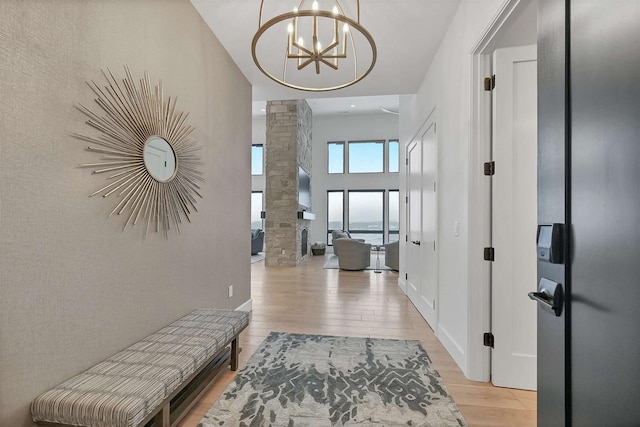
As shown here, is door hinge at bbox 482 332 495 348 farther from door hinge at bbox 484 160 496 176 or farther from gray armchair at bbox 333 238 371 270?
gray armchair at bbox 333 238 371 270

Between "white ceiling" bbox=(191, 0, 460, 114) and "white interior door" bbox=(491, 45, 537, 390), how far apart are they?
777mm

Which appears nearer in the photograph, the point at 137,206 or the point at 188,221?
the point at 137,206

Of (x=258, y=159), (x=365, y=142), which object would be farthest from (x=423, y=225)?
(x=258, y=159)

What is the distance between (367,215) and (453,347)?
335 inches

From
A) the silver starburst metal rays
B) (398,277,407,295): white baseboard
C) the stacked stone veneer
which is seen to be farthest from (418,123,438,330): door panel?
the stacked stone veneer

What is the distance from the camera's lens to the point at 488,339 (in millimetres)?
2088

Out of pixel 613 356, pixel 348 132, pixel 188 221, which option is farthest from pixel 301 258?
pixel 613 356

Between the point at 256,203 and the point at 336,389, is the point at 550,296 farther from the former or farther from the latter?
the point at 256,203

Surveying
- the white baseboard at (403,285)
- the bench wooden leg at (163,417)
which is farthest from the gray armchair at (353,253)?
the bench wooden leg at (163,417)

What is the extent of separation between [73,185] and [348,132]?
33.1ft

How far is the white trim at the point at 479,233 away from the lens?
6.88 ft

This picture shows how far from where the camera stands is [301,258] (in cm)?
817

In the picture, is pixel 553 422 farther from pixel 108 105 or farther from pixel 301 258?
pixel 301 258

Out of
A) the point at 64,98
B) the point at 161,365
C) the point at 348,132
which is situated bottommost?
the point at 161,365
